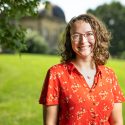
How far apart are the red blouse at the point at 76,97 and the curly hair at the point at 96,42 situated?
0.74ft

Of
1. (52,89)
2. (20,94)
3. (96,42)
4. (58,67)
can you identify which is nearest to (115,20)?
(20,94)

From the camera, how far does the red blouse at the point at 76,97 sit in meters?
4.34

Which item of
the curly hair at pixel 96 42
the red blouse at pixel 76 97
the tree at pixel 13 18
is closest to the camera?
the red blouse at pixel 76 97

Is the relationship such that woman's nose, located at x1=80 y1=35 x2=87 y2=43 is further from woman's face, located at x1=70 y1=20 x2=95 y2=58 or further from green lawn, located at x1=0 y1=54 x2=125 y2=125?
green lawn, located at x1=0 y1=54 x2=125 y2=125

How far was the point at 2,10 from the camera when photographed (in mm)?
8125

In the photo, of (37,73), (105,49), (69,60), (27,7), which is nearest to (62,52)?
(69,60)

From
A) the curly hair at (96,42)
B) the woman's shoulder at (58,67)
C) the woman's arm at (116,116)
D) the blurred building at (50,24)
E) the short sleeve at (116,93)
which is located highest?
the curly hair at (96,42)

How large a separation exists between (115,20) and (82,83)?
7622 cm

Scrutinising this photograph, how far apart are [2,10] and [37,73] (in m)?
17.0

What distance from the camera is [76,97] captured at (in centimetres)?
433

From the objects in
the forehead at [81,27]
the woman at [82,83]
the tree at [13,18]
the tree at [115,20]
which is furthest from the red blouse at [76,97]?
the tree at [115,20]

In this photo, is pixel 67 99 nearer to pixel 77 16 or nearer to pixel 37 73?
pixel 77 16

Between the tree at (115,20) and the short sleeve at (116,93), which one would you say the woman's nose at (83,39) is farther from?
the tree at (115,20)

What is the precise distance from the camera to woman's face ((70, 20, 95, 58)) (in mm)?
4465
